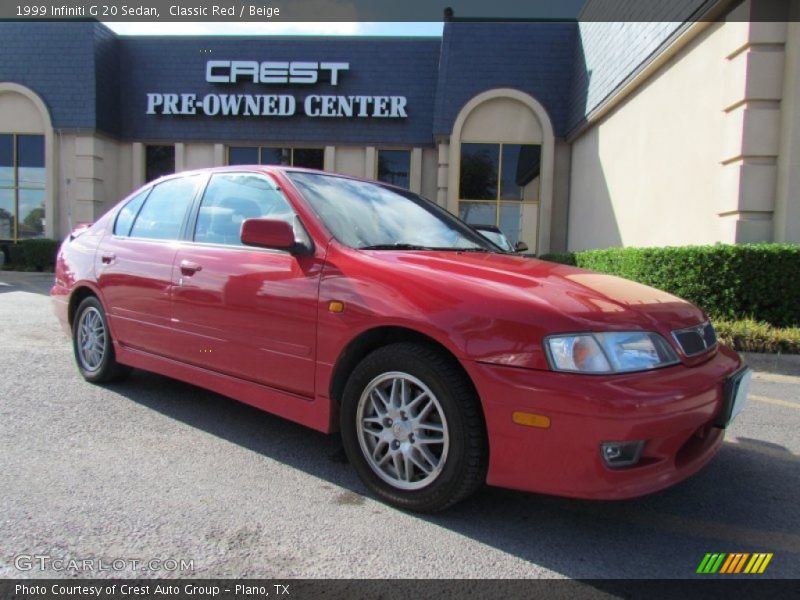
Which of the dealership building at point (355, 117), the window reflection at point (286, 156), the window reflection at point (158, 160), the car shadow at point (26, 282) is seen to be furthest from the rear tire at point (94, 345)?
the window reflection at point (158, 160)

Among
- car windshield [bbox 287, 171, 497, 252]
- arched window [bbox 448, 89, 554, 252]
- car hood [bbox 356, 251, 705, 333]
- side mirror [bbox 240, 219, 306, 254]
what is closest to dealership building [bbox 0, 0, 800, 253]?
arched window [bbox 448, 89, 554, 252]

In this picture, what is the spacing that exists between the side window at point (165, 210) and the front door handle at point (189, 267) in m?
0.35

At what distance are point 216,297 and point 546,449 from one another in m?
2.10

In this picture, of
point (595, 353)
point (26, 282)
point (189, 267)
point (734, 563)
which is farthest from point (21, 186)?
point (734, 563)

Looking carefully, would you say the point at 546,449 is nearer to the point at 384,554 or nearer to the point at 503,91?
the point at 384,554

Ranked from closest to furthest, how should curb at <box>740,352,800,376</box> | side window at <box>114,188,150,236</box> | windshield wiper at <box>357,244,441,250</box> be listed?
windshield wiper at <box>357,244,441,250</box> → side window at <box>114,188,150,236</box> → curb at <box>740,352,800,376</box>

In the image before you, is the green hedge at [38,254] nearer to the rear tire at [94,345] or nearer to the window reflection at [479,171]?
the window reflection at [479,171]

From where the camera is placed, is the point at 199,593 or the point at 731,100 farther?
the point at 731,100

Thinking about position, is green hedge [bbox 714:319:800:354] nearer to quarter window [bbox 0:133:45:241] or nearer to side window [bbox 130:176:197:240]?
side window [bbox 130:176:197:240]

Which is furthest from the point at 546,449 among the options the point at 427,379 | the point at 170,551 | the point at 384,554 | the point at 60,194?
the point at 60,194

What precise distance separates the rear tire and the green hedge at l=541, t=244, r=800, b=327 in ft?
19.9

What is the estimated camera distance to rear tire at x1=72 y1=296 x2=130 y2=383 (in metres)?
4.45

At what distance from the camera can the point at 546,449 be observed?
7.48 feet

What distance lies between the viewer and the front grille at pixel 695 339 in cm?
256
